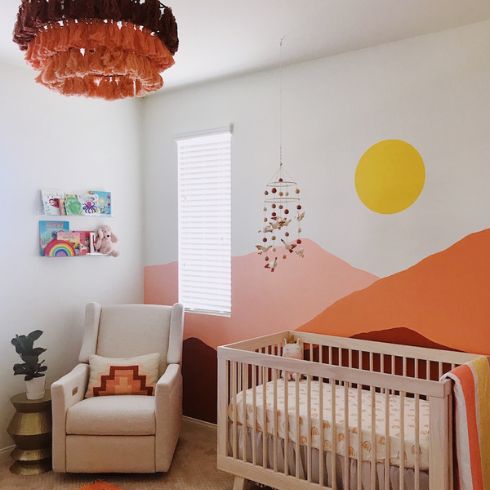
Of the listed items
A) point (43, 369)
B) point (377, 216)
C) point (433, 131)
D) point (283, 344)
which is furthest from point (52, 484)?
point (433, 131)

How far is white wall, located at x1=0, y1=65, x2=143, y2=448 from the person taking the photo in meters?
3.44

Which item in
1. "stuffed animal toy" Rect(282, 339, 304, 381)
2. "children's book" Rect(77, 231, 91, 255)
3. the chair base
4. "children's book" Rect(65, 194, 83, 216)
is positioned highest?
"children's book" Rect(65, 194, 83, 216)

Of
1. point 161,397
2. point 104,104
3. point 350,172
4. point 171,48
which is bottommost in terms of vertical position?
point 161,397

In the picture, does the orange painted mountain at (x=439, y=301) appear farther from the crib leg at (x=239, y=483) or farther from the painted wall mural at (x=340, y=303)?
the crib leg at (x=239, y=483)

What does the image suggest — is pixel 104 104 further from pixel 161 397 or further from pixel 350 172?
pixel 161 397

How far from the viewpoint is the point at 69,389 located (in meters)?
3.18

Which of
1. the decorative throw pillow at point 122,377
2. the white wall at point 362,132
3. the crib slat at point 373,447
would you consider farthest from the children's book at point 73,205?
the crib slat at point 373,447

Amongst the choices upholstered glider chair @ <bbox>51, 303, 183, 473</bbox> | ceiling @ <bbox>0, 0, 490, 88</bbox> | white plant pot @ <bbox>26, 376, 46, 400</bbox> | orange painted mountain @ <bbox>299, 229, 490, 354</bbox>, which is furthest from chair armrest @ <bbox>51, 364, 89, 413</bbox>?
ceiling @ <bbox>0, 0, 490, 88</bbox>

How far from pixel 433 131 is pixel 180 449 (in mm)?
2409

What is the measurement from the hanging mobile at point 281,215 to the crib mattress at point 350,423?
2.79 ft

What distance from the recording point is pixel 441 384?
2.22 m

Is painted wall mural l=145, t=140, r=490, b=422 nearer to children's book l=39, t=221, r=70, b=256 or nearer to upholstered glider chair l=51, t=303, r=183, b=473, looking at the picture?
upholstered glider chair l=51, t=303, r=183, b=473

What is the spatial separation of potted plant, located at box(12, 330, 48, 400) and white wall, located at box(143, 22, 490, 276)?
1213mm

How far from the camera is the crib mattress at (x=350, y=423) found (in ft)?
7.87
